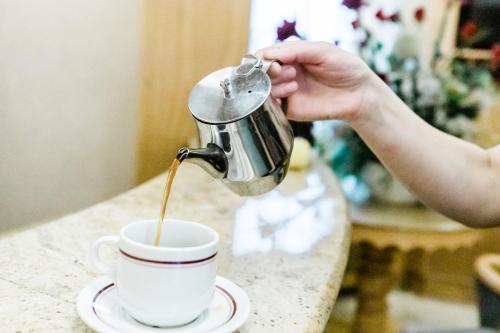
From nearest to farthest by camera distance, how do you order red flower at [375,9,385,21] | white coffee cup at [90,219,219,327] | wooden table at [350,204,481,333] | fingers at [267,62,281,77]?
white coffee cup at [90,219,219,327] < fingers at [267,62,281,77] < red flower at [375,9,385,21] < wooden table at [350,204,481,333]

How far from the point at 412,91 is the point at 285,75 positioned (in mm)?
882

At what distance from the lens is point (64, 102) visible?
1503mm

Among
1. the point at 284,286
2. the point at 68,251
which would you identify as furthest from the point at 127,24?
the point at 284,286

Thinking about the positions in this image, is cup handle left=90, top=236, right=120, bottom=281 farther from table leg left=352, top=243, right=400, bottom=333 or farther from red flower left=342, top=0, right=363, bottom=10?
table leg left=352, top=243, right=400, bottom=333

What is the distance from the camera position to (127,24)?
1.80m

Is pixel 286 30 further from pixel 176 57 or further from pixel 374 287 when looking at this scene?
pixel 374 287

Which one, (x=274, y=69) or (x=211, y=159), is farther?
(x=274, y=69)

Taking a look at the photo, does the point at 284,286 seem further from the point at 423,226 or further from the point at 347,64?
the point at 423,226

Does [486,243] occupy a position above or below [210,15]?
below

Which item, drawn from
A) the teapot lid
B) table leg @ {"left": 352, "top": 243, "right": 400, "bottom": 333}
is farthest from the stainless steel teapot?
table leg @ {"left": 352, "top": 243, "right": 400, "bottom": 333}

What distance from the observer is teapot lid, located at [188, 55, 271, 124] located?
648 mm

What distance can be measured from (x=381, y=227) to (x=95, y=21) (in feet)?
3.20

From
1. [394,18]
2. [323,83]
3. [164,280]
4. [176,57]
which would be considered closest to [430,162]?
[323,83]

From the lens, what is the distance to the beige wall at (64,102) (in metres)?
1.32
